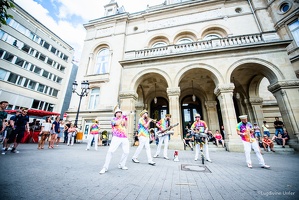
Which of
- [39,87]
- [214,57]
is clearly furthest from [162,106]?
[39,87]

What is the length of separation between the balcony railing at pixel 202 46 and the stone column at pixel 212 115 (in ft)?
19.5

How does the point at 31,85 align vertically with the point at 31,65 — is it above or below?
below

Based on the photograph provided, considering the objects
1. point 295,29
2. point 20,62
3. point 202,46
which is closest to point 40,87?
point 20,62

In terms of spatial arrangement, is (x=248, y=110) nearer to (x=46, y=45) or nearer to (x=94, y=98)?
(x=94, y=98)

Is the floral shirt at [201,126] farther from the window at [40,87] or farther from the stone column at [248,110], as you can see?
Result: the window at [40,87]

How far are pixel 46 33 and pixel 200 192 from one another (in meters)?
34.4

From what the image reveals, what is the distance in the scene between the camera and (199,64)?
10.5 m

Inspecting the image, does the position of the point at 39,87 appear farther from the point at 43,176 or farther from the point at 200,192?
the point at 200,192

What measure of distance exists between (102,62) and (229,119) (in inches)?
616

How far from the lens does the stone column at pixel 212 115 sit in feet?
42.7

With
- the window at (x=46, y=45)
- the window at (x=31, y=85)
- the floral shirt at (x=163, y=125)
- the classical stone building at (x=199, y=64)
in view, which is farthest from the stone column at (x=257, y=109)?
the window at (x=46, y=45)

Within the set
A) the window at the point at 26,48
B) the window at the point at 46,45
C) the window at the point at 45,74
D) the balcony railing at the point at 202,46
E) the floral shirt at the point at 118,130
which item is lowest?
the floral shirt at the point at 118,130

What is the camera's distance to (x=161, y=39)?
53.2ft

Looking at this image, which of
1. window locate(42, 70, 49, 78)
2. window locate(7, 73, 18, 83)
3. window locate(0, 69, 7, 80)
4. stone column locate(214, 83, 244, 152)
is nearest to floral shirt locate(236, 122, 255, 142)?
stone column locate(214, 83, 244, 152)
